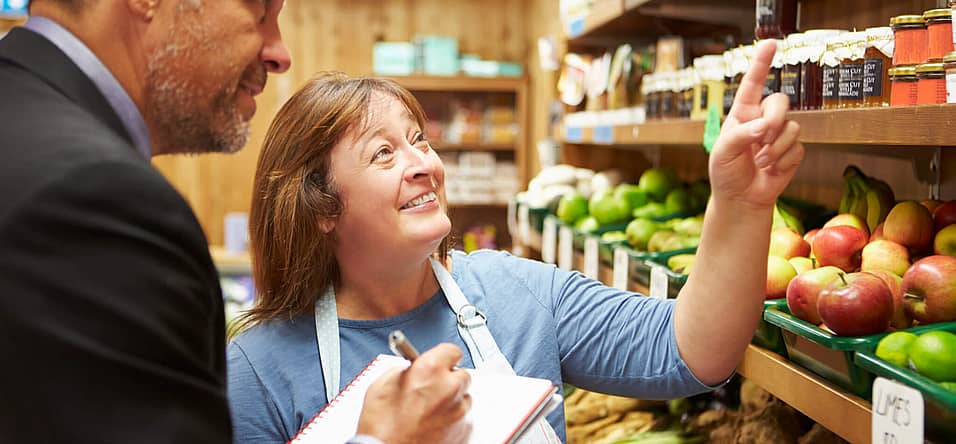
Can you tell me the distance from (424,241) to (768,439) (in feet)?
2.85

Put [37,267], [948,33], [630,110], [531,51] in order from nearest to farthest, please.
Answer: [37,267] < [948,33] < [630,110] < [531,51]

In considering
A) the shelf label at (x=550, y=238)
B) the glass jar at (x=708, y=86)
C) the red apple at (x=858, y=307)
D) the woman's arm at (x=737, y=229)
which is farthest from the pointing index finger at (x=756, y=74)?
the shelf label at (x=550, y=238)

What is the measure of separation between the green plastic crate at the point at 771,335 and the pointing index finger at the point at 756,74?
18.1 inches

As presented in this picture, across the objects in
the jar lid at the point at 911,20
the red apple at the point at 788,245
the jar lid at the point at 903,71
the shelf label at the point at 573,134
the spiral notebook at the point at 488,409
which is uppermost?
the jar lid at the point at 911,20

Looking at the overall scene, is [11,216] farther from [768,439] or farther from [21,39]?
[768,439]

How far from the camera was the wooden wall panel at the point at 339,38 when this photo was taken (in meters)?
6.43

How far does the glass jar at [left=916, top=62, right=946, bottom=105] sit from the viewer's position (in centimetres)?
126

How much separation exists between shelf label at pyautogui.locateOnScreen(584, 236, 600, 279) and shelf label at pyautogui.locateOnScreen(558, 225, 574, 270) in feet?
0.74

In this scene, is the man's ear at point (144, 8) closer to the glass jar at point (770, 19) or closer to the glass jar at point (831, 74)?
the glass jar at point (831, 74)

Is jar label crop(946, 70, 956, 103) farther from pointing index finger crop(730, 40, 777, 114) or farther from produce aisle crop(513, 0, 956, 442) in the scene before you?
pointing index finger crop(730, 40, 777, 114)

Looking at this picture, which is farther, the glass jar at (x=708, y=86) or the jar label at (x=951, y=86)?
the glass jar at (x=708, y=86)

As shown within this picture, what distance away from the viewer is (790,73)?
171 centimetres

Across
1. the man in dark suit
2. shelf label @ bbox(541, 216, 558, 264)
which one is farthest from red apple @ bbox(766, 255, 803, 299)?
shelf label @ bbox(541, 216, 558, 264)

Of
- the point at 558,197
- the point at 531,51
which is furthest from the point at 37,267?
the point at 531,51
